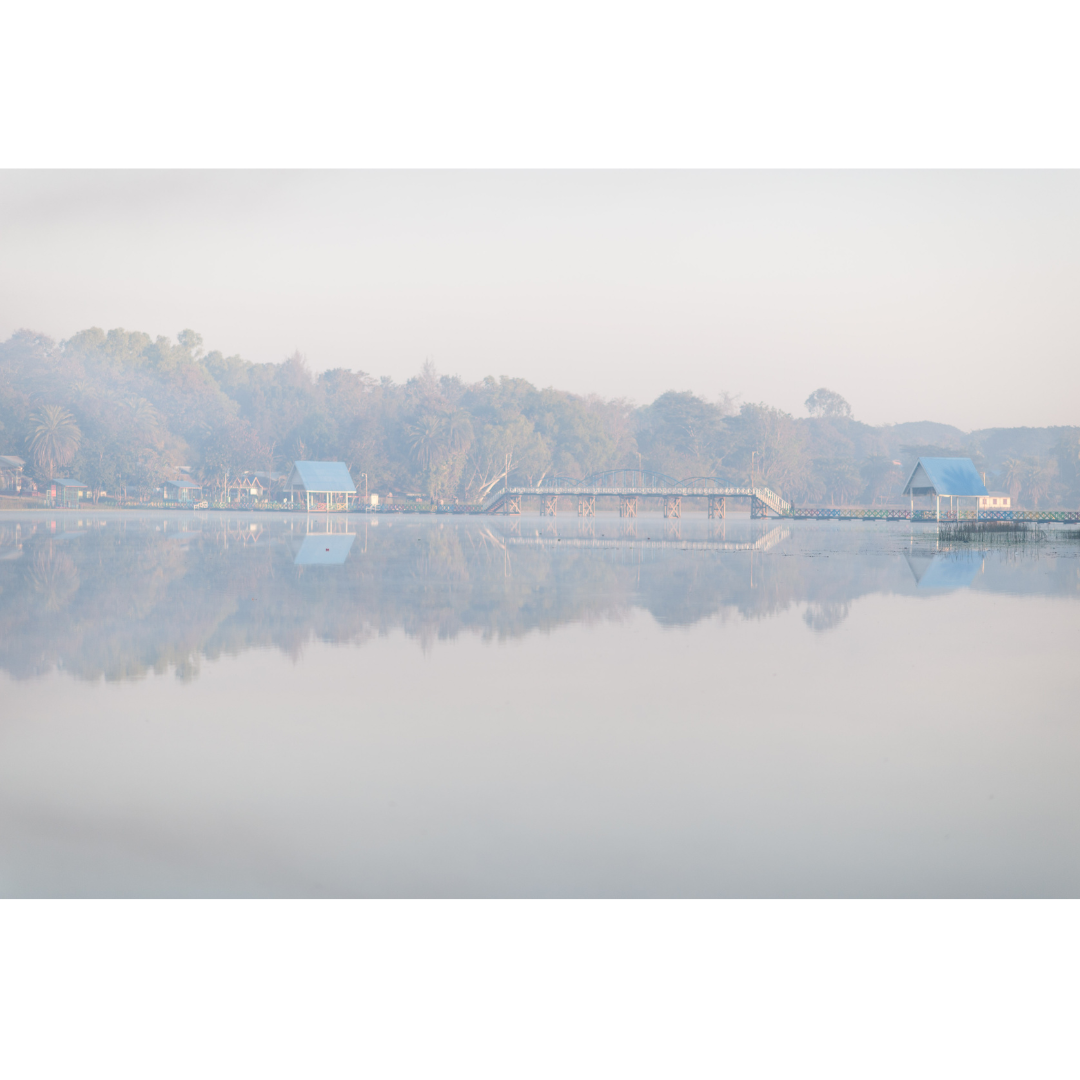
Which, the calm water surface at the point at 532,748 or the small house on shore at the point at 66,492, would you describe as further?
the small house on shore at the point at 66,492

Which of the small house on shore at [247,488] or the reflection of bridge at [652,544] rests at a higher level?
the small house on shore at [247,488]

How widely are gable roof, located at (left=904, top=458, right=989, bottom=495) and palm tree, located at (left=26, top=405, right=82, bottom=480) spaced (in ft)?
179

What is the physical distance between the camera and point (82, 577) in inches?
655

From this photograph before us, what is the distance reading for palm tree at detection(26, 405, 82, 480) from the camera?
2800 inches

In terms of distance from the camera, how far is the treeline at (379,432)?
7719cm

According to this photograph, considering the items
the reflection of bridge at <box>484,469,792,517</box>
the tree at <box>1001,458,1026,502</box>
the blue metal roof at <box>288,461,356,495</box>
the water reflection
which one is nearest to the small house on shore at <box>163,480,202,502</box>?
the blue metal roof at <box>288,461,356,495</box>

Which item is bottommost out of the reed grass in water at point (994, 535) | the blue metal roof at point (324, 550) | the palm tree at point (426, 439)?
the blue metal roof at point (324, 550)

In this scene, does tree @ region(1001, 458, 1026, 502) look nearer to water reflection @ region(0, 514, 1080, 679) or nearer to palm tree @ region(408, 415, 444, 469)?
palm tree @ region(408, 415, 444, 469)

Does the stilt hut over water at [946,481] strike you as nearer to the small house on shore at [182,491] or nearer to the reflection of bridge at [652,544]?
the reflection of bridge at [652,544]

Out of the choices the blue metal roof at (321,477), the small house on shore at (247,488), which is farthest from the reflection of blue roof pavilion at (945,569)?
the small house on shore at (247,488)
